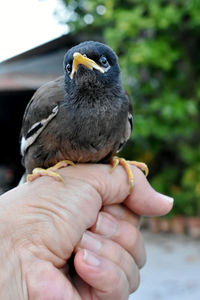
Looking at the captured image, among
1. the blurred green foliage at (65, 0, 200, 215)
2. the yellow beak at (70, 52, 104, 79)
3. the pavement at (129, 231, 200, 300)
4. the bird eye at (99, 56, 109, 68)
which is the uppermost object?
the yellow beak at (70, 52, 104, 79)

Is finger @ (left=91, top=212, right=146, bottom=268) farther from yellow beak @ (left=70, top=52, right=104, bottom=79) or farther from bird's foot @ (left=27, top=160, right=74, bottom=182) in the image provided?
yellow beak @ (left=70, top=52, right=104, bottom=79)

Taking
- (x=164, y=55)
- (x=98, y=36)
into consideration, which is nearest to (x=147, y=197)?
(x=164, y=55)

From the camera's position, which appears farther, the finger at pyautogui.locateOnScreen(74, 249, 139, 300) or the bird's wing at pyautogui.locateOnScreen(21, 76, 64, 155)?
the bird's wing at pyautogui.locateOnScreen(21, 76, 64, 155)

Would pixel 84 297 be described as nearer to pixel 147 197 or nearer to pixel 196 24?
pixel 147 197

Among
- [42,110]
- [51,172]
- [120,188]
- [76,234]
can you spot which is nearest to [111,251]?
[76,234]

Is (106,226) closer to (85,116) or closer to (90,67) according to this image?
(85,116)

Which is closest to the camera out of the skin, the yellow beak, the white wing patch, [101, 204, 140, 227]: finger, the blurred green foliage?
the skin

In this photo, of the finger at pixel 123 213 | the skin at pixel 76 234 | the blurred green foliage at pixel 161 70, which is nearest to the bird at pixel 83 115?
the skin at pixel 76 234

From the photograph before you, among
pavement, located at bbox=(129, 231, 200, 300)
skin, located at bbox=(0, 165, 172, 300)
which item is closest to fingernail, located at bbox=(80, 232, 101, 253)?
skin, located at bbox=(0, 165, 172, 300)
